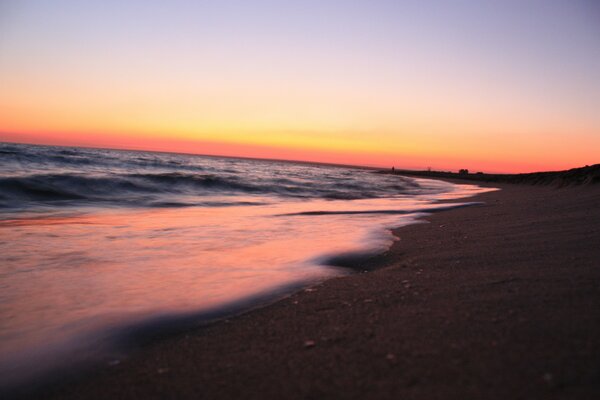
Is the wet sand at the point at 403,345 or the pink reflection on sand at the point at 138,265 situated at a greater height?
the wet sand at the point at 403,345

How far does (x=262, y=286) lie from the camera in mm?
2471

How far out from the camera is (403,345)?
1.43m

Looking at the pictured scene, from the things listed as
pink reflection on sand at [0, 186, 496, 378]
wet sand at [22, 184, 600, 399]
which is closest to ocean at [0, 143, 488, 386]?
pink reflection on sand at [0, 186, 496, 378]

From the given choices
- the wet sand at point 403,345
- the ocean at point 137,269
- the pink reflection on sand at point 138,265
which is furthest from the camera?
the pink reflection on sand at point 138,265

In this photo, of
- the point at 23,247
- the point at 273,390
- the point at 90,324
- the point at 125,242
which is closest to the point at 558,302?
the point at 273,390

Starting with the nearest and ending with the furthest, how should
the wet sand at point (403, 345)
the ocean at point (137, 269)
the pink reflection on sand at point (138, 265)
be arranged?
1. the wet sand at point (403, 345)
2. the ocean at point (137, 269)
3. the pink reflection on sand at point (138, 265)

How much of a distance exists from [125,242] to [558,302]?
3.73 m

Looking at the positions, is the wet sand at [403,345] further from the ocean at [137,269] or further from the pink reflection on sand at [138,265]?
the pink reflection on sand at [138,265]

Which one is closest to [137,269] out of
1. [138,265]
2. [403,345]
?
[138,265]

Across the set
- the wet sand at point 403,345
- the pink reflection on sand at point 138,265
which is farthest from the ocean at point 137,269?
the wet sand at point 403,345

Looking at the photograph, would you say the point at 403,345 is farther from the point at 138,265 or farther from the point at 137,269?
the point at 138,265

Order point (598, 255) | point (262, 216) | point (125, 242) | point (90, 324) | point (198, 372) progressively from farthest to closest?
point (262, 216)
point (125, 242)
point (598, 255)
point (90, 324)
point (198, 372)

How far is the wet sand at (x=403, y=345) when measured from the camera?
1.17 m

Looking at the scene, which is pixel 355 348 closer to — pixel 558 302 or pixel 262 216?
pixel 558 302
